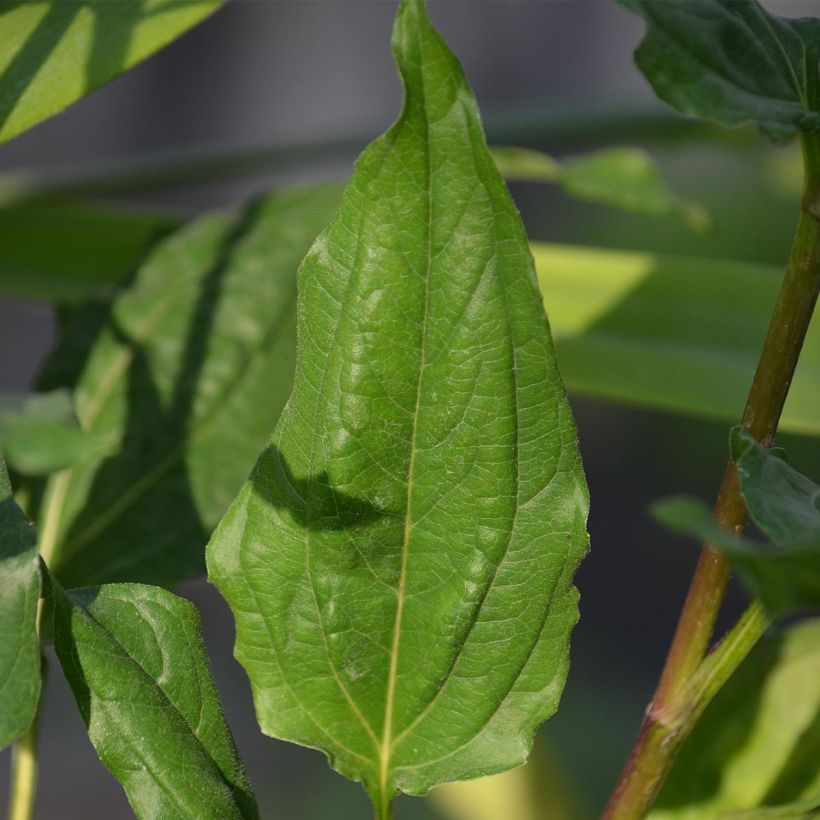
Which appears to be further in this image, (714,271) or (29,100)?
(714,271)

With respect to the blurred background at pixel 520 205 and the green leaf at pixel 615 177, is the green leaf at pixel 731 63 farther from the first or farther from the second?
the blurred background at pixel 520 205

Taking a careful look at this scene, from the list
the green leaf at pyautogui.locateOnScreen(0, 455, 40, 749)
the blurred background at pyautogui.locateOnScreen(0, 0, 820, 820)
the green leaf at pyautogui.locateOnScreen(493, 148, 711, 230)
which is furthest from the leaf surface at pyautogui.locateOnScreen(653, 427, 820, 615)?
the blurred background at pyautogui.locateOnScreen(0, 0, 820, 820)

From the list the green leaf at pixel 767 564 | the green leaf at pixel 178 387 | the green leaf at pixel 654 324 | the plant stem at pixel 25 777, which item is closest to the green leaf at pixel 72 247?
the green leaf at pixel 654 324

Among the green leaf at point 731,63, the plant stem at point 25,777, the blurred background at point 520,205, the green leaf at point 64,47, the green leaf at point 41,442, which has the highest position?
the green leaf at point 64,47

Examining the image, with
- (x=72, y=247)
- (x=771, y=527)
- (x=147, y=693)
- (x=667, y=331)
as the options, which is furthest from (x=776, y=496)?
(x=72, y=247)

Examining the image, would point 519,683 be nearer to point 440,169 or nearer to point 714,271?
point 440,169

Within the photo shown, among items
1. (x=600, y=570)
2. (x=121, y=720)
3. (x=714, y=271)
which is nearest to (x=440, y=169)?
(x=121, y=720)
